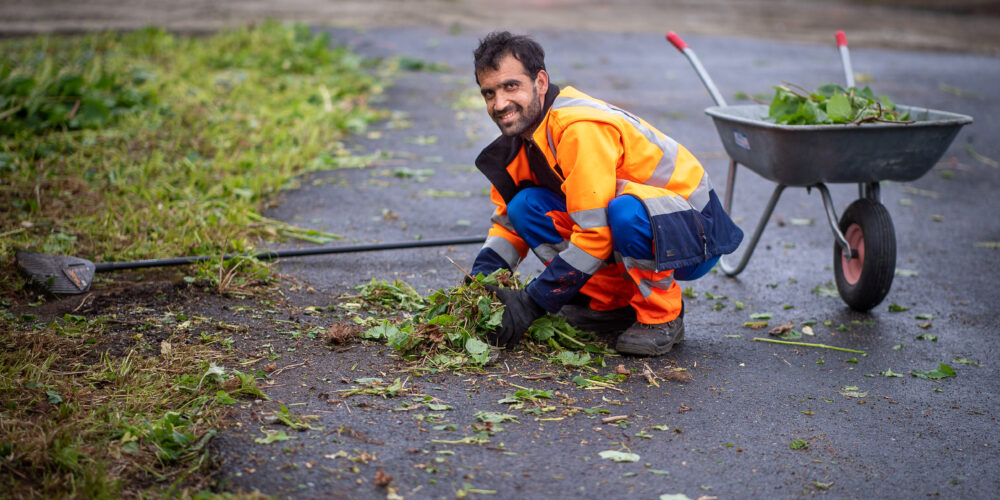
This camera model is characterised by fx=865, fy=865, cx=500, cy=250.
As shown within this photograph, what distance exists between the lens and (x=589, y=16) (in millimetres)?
17297

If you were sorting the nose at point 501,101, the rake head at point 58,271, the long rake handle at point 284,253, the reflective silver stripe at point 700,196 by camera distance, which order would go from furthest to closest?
the long rake handle at point 284,253 < the rake head at point 58,271 < the reflective silver stripe at point 700,196 < the nose at point 501,101

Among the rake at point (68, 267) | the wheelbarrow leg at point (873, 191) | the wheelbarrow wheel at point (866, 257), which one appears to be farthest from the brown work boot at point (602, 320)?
the rake at point (68, 267)

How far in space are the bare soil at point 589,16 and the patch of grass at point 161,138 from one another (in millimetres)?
4536

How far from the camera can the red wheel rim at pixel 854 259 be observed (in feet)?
A: 14.3

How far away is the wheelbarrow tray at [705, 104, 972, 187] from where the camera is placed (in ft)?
12.9

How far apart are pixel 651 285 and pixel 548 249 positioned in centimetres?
48

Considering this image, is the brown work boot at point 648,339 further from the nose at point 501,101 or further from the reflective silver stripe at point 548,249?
the nose at point 501,101

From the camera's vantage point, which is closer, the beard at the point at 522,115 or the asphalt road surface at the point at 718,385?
the asphalt road surface at the point at 718,385

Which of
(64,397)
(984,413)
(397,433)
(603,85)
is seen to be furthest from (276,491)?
(603,85)

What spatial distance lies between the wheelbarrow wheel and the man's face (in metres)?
1.79

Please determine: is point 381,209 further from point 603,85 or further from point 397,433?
point 603,85

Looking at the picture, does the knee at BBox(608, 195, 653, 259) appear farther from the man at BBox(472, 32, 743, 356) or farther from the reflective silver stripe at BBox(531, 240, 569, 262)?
the reflective silver stripe at BBox(531, 240, 569, 262)

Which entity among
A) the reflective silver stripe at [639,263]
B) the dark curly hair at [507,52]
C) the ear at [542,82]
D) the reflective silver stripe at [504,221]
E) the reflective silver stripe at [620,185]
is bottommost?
the reflective silver stripe at [639,263]

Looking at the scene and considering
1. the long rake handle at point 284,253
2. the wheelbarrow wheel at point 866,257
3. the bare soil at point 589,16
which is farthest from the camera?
the bare soil at point 589,16
